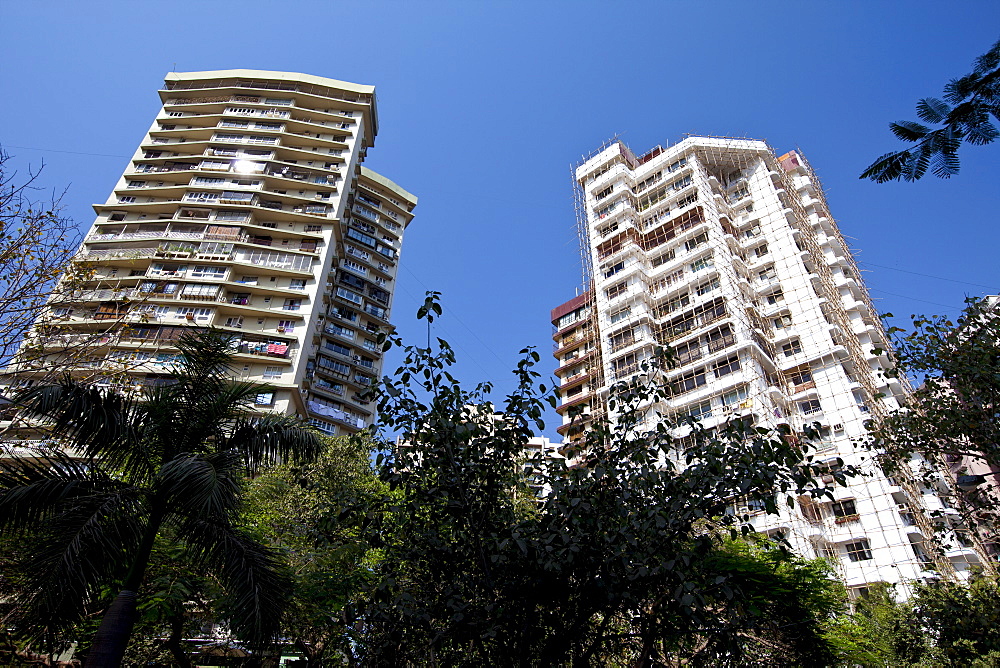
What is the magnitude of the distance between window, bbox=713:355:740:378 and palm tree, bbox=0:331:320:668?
30.9 m

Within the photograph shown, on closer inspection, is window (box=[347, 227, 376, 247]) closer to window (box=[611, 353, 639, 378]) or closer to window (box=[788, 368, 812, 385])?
window (box=[611, 353, 639, 378])

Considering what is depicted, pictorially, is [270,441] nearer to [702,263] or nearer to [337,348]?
[702,263]

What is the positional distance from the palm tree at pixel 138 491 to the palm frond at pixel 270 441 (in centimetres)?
2

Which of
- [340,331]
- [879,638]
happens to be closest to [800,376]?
[879,638]

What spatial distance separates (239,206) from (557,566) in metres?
45.7

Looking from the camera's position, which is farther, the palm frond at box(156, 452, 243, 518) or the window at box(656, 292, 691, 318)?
the window at box(656, 292, 691, 318)

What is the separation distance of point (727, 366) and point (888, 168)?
34325mm

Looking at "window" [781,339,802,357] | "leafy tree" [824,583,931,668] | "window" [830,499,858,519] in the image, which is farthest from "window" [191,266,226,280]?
"window" [830,499,858,519]

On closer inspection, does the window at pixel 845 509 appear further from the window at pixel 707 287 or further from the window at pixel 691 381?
the window at pixel 707 287

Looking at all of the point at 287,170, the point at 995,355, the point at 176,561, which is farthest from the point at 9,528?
the point at 287,170

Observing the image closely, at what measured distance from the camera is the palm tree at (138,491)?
23.3 ft

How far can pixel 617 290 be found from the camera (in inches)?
1736

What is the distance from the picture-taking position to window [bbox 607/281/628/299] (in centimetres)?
4353

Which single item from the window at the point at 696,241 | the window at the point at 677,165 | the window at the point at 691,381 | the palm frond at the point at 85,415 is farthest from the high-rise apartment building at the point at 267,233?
the palm frond at the point at 85,415
